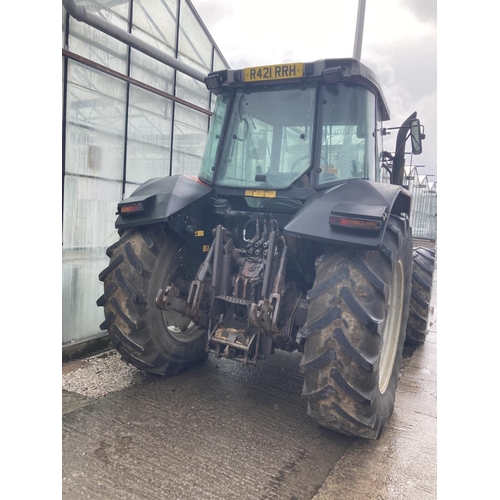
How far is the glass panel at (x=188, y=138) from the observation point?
5395 mm

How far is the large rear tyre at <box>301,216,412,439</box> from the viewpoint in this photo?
7.97 feet

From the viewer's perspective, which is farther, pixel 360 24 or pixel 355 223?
pixel 360 24

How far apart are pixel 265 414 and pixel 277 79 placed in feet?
7.47

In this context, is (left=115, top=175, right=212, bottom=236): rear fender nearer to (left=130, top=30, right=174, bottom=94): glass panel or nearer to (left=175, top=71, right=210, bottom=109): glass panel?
(left=130, top=30, right=174, bottom=94): glass panel

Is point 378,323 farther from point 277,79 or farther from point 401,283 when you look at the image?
point 277,79

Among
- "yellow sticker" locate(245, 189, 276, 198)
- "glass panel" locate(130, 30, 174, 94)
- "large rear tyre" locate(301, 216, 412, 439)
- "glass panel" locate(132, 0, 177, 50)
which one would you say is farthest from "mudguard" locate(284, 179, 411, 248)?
"glass panel" locate(132, 0, 177, 50)

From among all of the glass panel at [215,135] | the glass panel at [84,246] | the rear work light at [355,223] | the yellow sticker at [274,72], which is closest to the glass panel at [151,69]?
the glass panel at [84,246]

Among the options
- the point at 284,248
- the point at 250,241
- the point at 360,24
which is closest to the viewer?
the point at 284,248

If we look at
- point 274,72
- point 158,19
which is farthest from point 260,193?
point 158,19

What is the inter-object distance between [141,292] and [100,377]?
0.92m

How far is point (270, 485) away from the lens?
2232mm

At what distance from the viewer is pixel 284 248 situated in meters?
2.92

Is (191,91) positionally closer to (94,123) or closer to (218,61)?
(218,61)

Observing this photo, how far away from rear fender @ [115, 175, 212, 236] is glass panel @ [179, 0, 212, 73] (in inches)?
108
